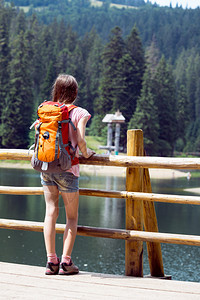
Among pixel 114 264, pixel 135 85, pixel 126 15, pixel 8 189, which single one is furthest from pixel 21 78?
pixel 126 15

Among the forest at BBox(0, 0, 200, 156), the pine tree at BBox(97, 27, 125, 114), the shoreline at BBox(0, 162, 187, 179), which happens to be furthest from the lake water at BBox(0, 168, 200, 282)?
the pine tree at BBox(97, 27, 125, 114)

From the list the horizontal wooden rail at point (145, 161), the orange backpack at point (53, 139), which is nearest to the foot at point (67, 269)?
the orange backpack at point (53, 139)

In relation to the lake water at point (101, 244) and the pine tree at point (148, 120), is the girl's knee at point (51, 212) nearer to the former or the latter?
the lake water at point (101, 244)

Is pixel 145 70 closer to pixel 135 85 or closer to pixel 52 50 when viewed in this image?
pixel 135 85

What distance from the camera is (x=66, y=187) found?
3.72m

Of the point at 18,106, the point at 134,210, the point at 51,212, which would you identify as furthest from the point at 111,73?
the point at 51,212

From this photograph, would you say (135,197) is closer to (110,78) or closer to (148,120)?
(148,120)

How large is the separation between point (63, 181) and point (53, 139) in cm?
38

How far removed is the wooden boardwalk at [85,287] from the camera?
3.17m

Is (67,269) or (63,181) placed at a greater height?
(63,181)

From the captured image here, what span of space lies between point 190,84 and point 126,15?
198ft

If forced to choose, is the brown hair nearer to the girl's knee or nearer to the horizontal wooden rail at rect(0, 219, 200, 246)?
the girl's knee

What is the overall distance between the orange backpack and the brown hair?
0.49 ft

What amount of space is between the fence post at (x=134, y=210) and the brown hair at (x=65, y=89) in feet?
2.13
